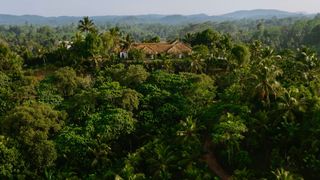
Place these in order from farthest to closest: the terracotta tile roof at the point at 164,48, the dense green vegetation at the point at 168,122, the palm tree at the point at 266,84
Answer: the terracotta tile roof at the point at 164,48
the palm tree at the point at 266,84
the dense green vegetation at the point at 168,122

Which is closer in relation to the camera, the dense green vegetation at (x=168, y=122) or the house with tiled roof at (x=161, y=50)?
the dense green vegetation at (x=168, y=122)

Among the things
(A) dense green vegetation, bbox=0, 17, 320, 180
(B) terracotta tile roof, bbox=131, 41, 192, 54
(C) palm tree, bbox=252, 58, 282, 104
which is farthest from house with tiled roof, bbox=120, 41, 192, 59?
(C) palm tree, bbox=252, 58, 282, 104

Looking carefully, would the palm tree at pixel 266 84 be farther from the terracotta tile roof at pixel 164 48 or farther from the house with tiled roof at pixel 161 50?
the terracotta tile roof at pixel 164 48

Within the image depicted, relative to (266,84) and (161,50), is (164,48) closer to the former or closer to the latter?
(161,50)

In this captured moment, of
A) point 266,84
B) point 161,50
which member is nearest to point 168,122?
point 266,84

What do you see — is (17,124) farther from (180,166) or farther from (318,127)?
(318,127)

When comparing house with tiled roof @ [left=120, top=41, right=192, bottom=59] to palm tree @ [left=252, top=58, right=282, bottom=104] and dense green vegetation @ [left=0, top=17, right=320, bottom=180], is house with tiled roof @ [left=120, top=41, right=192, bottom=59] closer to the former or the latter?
dense green vegetation @ [left=0, top=17, right=320, bottom=180]

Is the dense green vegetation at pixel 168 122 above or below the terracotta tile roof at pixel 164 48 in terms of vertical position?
below

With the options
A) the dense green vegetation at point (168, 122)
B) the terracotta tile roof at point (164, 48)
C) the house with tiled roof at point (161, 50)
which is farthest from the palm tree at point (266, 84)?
the terracotta tile roof at point (164, 48)

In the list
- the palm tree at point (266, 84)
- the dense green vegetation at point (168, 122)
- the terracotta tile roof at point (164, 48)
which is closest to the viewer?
the dense green vegetation at point (168, 122)
